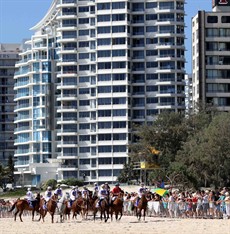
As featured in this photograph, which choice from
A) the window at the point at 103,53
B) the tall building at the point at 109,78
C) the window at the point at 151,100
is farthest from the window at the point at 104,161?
the window at the point at 103,53

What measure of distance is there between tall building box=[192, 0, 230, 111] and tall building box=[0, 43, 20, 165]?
52.6 m

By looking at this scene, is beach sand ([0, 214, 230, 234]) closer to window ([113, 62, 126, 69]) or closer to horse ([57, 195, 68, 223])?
horse ([57, 195, 68, 223])

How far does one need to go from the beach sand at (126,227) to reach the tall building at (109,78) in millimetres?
78459

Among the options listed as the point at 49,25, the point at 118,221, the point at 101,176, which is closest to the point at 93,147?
the point at 101,176

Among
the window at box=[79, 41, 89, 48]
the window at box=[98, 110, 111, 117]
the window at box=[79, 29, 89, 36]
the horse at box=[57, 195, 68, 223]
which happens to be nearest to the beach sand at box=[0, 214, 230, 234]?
the horse at box=[57, 195, 68, 223]

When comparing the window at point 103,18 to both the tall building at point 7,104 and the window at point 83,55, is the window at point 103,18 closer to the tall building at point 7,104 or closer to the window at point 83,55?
the window at point 83,55

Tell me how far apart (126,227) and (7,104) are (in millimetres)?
127386

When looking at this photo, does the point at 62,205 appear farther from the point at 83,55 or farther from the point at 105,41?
the point at 83,55

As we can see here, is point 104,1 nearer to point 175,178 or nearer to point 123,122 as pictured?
point 123,122

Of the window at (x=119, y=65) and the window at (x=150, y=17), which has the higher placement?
the window at (x=150, y=17)

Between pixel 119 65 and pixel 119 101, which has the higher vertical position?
pixel 119 65

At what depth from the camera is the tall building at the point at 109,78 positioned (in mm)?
132875

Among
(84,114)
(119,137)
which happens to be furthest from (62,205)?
(84,114)

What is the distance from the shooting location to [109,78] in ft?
438
